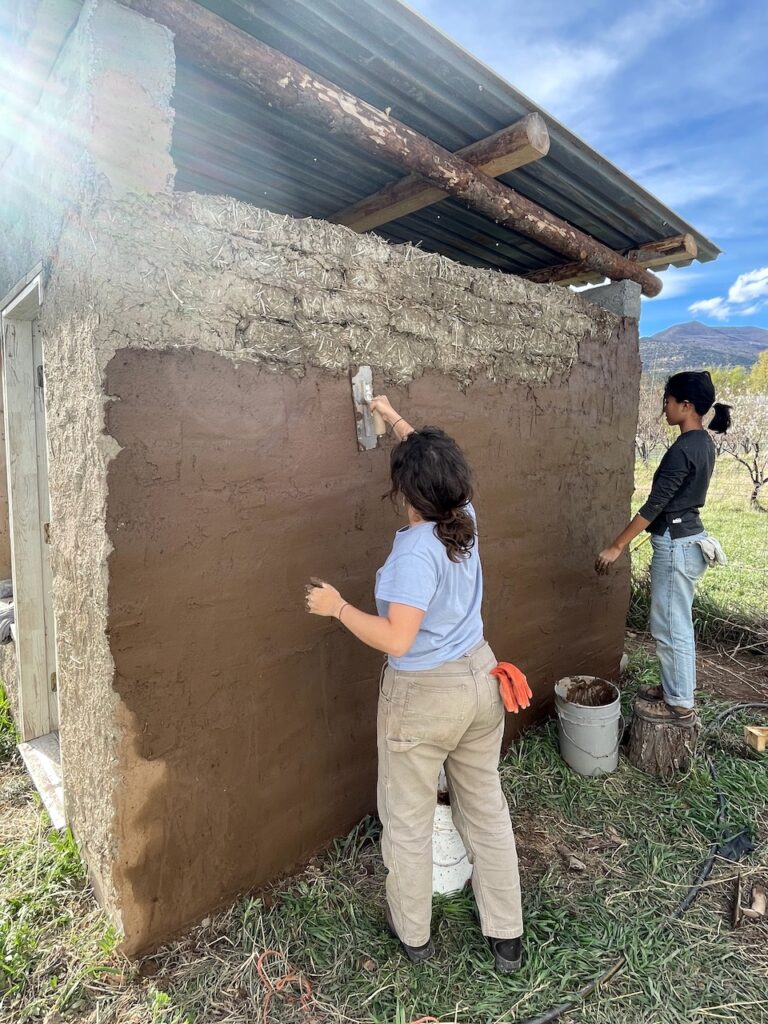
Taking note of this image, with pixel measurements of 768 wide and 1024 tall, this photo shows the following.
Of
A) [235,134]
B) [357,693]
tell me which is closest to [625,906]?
[357,693]

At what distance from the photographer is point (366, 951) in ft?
7.46

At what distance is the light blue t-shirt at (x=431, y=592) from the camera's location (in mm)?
1857

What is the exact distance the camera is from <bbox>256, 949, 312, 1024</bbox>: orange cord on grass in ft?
6.77

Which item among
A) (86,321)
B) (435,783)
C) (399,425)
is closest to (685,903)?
(435,783)

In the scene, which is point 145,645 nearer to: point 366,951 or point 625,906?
point 366,951

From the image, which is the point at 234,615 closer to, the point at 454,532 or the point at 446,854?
the point at 454,532

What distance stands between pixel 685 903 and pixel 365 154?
12.4ft

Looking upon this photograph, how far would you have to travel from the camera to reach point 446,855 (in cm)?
254

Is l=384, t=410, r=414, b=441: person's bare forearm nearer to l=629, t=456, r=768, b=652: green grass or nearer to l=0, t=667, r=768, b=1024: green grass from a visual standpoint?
l=0, t=667, r=768, b=1024: green grass

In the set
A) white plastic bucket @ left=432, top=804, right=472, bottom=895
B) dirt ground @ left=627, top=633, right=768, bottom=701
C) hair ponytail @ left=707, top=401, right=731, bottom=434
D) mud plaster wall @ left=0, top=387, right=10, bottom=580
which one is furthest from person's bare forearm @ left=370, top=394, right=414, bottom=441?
dirt ground @ left=627, top=633, right=768, bottom=701

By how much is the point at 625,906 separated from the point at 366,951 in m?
1.15

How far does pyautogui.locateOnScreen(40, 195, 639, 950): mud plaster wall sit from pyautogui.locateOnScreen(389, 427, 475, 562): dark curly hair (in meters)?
0.67

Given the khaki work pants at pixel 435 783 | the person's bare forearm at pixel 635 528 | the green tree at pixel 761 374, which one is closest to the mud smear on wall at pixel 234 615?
the khaki work pants at pixel 435 783

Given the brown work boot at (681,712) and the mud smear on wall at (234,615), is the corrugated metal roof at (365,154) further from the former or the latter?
the brown work boot at (681,712)
